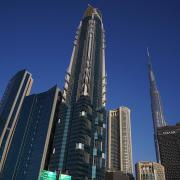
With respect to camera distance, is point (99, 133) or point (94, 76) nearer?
point (99, 133)

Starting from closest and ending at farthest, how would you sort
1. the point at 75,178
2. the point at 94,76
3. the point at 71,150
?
the point at 75,178 → the point at 71,150 → the point at 94,76

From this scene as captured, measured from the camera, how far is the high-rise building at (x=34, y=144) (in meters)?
163

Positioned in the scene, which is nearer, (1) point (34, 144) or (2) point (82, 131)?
(2) point (82, 131)

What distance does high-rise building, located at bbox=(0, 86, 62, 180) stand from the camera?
16288 cm

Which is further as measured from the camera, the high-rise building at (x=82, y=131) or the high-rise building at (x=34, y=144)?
the high-rise building at (x=34, y=144)

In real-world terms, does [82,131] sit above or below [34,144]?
above

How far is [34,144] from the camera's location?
175 meters

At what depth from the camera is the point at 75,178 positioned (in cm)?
14250

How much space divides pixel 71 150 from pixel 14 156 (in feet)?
167

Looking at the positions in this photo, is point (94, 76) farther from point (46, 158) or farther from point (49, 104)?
point (46, 158)

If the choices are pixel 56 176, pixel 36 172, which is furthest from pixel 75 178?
pixel 56 176

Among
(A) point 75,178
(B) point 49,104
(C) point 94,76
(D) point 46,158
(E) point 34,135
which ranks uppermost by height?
(C) point 94,76

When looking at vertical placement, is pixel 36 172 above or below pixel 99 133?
below

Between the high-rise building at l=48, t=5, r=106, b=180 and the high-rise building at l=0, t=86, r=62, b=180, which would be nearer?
the high-rise building at l=48, t=5, r=106, b=180
